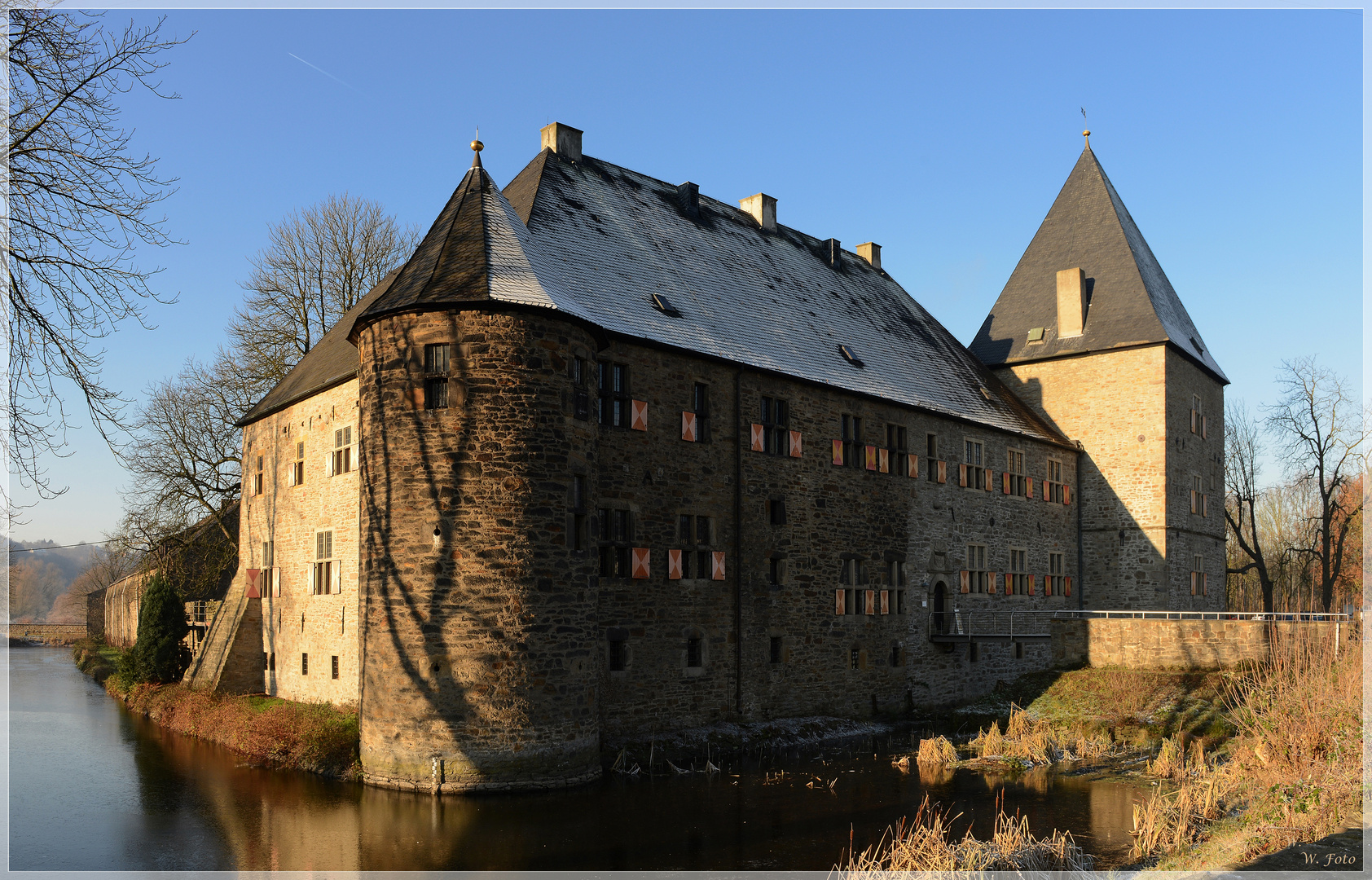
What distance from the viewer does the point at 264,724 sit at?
18000mm

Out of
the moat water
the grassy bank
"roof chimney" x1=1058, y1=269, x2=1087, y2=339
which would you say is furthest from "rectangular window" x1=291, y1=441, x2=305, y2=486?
"roof chimney" x1=1058, y1=269, x2=1087, y2=339

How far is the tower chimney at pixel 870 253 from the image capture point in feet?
102

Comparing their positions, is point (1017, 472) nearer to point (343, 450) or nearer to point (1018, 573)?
point (1018, 573)

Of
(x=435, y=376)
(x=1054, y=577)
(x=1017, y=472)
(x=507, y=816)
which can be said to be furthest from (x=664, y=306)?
Answer: (x=1054, y=577)

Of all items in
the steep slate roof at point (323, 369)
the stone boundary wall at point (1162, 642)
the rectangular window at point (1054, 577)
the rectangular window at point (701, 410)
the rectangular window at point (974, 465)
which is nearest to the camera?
the rectangular window at point (701, 410)

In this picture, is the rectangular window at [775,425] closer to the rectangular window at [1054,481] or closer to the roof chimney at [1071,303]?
the rectangular window at [1054,481]

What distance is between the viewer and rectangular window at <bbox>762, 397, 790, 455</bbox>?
19719 mm

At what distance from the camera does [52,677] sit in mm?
37125

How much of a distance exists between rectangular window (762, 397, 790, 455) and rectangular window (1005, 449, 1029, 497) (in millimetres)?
8936

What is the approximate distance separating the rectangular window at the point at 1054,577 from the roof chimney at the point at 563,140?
1636 centimetres

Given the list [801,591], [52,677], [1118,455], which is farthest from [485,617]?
[52,677]

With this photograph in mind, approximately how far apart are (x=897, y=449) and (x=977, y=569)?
4.37m

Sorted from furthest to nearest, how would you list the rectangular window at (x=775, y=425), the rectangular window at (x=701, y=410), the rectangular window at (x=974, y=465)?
the rectangular window at (x=974, y=465)
the rectangular window at (x=775, y=425)
the rectangular window at (x=701, y=410)

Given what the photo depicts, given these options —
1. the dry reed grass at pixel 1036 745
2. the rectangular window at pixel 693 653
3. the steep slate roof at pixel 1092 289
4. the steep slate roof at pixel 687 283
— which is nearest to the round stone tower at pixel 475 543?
the steep slate roof at pixel 687 283
